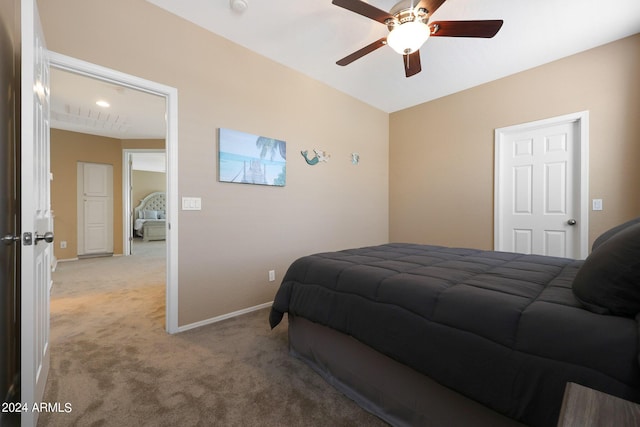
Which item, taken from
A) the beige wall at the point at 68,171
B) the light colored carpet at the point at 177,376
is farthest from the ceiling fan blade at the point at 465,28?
the beige wall at the point at 68,171

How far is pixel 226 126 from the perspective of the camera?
2672mm

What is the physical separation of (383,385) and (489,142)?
130 inches

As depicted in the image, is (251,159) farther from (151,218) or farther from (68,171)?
(151,218)

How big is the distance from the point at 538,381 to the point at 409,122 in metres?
4.01

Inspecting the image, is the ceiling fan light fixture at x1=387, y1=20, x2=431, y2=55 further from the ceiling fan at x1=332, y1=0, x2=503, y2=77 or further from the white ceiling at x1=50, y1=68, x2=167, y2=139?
the white ceiling at x1=50, y1=68, x2=167, y2=139

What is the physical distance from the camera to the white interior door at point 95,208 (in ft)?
18.5

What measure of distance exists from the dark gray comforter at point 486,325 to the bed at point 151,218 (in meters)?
8.04

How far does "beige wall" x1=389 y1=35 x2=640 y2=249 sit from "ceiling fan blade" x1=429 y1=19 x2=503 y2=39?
177cm

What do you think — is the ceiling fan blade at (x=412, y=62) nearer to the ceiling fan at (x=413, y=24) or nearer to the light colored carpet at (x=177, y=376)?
the ceiling fan at (x=413, y=24)

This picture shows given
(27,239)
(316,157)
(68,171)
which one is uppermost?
(68,171)

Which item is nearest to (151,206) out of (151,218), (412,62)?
(151,218)

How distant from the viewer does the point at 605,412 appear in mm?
521

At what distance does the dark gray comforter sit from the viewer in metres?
0.82

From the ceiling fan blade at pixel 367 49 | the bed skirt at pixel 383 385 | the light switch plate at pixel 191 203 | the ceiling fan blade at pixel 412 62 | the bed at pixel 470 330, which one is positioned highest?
the ceiling fan blade at pixel 367 49
